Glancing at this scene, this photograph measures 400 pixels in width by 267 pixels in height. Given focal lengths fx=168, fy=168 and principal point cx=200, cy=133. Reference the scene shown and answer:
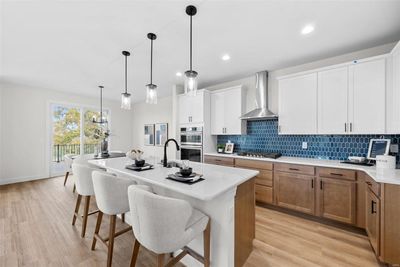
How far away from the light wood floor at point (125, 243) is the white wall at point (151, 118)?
2900 mm

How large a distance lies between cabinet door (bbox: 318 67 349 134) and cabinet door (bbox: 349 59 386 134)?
0.09m

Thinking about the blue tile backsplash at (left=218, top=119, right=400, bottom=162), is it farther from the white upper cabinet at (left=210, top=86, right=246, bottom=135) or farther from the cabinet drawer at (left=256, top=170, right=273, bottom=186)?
A: the cabinet drawer at (left=256, top=170, right=273, bottom=186)

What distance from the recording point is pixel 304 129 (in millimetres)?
2947

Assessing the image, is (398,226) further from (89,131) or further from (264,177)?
(89,131)

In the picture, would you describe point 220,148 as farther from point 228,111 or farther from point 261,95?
point 261,95

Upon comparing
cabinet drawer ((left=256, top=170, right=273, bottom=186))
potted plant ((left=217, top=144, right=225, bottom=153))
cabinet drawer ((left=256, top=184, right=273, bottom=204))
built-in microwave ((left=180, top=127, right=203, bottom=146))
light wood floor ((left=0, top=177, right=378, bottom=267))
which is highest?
built-in microwave ((left=180, top=127, right=203, bottom=146))

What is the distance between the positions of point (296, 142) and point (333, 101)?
970 millimetres

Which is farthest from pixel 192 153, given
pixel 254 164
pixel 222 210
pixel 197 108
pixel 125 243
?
pixel 222 210

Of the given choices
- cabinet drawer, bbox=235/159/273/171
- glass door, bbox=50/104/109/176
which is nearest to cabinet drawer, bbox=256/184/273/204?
cabinet drawer, bbox=235/159/273/171

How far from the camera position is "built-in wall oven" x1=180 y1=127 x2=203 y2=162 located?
13.2 feet

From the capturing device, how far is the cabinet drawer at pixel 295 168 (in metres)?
2.62

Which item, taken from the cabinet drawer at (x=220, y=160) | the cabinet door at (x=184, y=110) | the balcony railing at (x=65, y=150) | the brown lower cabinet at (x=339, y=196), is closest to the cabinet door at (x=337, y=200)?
the brown lower cabinet at (x=339, y=196)

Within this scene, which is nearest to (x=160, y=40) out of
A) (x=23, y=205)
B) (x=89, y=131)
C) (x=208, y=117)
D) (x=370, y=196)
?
(x=208, y=117)

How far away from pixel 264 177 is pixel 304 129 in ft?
3.59
